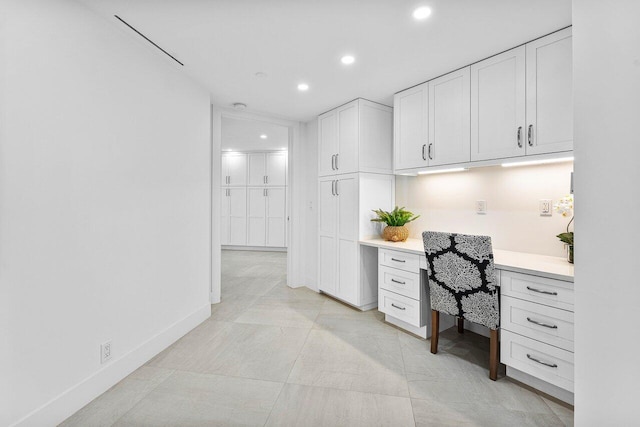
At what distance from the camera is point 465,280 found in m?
1.98

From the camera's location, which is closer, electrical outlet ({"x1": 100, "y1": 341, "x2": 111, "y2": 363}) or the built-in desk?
the built-in desk

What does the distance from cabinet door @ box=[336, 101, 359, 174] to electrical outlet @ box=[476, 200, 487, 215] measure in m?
1.24

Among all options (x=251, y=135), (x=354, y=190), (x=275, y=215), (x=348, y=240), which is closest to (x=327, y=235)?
(x=348, y=240)

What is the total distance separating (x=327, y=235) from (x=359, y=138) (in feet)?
4.03

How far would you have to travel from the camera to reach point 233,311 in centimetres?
314

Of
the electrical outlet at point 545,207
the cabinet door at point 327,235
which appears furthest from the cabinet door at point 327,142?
the electrical outlet at point 545,207

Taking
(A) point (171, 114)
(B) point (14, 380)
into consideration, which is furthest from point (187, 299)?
(A) point (171, 114)

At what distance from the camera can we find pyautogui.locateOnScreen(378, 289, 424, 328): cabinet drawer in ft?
8.12

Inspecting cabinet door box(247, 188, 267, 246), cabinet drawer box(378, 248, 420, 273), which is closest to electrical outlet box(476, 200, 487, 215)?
cabinet drawer box(378, 248, 420, 273)

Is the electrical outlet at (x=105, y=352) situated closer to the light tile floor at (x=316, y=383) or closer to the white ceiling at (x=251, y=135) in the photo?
the light tile floor at (x=316, y=383)

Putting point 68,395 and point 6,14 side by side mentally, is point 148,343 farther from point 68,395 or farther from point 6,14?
point 6,14

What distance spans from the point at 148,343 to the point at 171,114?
1847mm

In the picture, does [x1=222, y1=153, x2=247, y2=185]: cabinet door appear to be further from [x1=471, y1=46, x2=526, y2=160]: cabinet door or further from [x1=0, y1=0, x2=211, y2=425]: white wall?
[x1=471, y1=46, x2=526, y2=160]: cabinet door

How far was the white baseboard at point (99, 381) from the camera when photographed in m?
1.45
